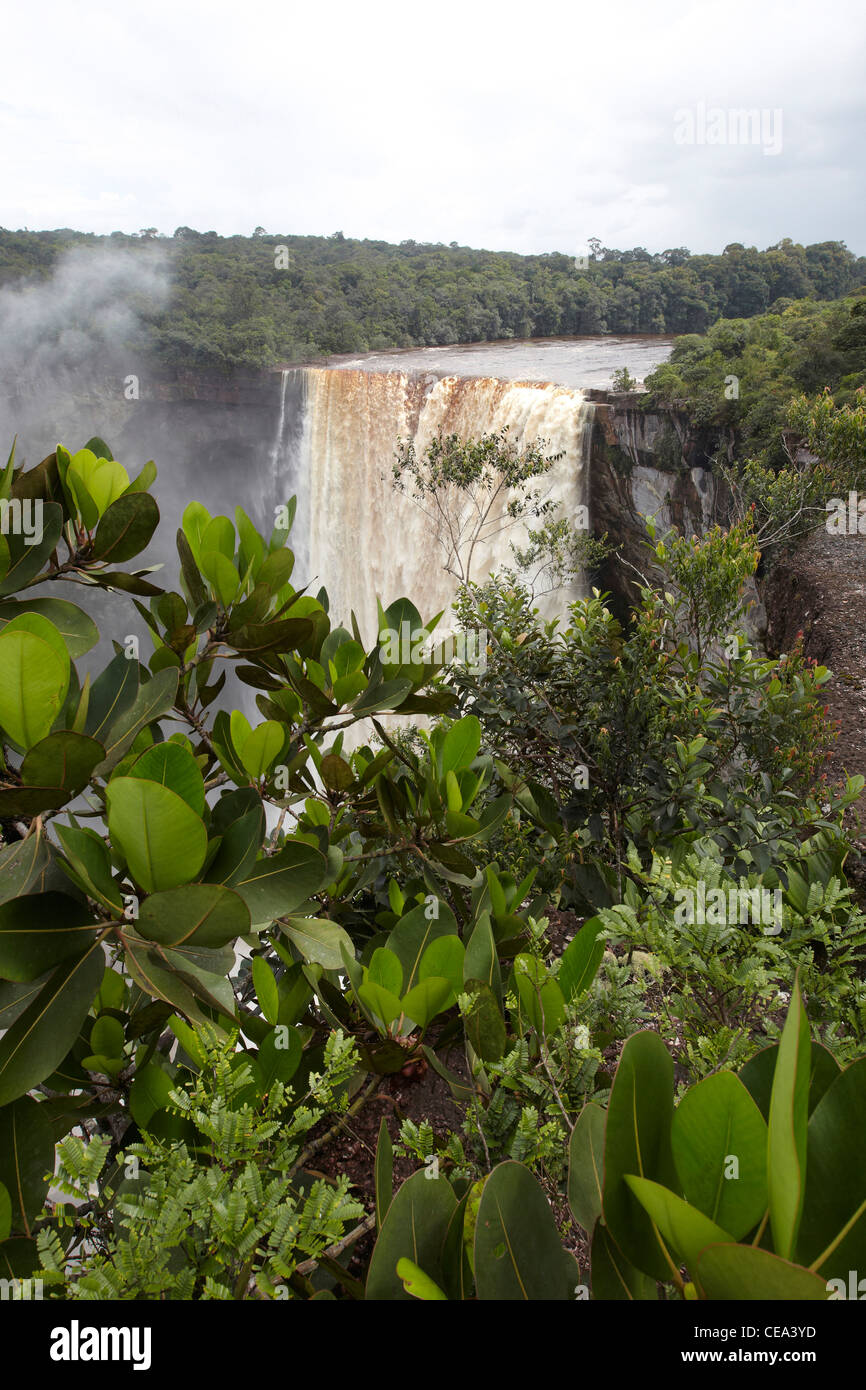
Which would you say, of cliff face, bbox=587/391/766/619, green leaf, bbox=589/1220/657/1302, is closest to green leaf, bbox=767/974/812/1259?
green leaf, bbox=589/1220/657/1302

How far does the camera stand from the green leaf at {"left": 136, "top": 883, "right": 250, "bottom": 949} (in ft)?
1.80

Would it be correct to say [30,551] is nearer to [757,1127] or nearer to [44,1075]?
[44,1075]

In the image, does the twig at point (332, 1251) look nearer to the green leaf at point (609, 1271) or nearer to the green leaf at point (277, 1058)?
the green leaf at point (277, 1058)

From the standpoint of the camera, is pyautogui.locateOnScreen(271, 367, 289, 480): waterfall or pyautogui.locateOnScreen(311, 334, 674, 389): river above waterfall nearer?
pyautogui.locateOnScreen(311, 334, 674, 389): river above waterfall

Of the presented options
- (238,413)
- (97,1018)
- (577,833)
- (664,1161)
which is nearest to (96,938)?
(97,1018)

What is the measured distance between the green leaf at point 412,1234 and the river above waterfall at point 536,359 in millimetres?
10623

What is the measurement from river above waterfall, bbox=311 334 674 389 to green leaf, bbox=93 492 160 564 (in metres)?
10.1

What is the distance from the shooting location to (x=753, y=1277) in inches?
12.0

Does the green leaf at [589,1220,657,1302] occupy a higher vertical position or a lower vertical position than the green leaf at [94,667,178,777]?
lower

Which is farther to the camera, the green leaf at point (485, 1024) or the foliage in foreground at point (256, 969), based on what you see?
the green leaf at point (485, 1024)

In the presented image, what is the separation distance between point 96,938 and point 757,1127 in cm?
50

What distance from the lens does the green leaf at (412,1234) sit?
17.7 inches

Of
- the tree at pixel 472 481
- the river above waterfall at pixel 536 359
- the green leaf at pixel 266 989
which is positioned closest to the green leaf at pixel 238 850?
the green leaf at pixel 266 989

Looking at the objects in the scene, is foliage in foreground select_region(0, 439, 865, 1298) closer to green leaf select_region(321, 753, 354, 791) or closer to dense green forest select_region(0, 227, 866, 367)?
green leaf select_region(321, 753, 354, 791)
